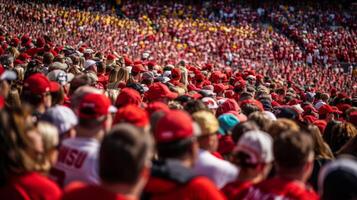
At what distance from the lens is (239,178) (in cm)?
336

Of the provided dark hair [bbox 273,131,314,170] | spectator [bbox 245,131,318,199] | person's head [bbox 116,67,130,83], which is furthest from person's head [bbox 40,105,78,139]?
person's head [bbox 116,67,130,83]

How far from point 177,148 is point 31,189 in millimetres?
911

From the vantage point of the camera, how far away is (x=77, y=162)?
329 centimetres

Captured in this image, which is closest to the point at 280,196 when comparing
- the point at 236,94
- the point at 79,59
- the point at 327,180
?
the point at 327,180

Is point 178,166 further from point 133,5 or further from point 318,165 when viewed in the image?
point 133,5

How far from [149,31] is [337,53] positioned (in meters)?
12.8

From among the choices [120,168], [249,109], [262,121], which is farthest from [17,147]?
[249,109]

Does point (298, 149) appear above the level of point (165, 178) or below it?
above

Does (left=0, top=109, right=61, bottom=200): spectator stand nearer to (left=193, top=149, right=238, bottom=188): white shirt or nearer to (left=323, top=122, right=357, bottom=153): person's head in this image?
(left=193, top=149, right=238, bottom=188): white shirt

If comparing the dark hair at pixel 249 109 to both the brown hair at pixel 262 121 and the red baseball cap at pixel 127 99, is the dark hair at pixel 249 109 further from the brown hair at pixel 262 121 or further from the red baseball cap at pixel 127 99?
the red baseball cap at pixel 127 99

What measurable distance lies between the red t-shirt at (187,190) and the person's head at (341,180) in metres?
0.70

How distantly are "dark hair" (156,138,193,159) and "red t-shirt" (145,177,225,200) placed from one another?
170mm

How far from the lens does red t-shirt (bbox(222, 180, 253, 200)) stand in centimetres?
322

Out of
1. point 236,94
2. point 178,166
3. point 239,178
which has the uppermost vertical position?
point 178,166
